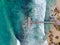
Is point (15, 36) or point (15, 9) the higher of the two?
point (15, 9)

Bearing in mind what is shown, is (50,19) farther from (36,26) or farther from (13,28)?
(13,28)

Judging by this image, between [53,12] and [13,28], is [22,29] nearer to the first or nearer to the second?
[13,28]

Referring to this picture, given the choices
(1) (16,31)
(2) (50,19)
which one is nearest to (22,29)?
(1) (16,31)

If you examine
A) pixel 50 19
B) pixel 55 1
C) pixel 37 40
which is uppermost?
pixel 55 1

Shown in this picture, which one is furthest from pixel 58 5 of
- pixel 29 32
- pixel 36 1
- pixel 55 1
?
pixel 29 32

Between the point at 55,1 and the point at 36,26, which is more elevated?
the point at 55,1

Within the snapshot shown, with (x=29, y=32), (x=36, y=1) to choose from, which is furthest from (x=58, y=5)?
(x=29, y=32)

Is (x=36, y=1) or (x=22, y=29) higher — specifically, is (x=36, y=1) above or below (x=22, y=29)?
above

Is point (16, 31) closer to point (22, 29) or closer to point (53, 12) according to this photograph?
point (22, 29)
